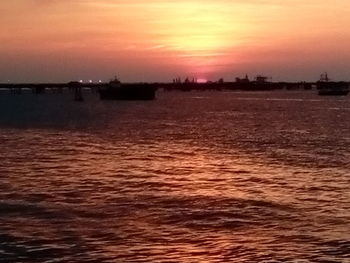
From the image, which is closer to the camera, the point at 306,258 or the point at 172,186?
the point at 306,258

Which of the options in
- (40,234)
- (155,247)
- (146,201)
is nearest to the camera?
(155,247)

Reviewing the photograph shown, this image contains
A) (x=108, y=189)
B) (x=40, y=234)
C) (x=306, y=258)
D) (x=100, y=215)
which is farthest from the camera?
(x=108, y=189)

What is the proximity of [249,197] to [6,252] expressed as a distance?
37.5 ft

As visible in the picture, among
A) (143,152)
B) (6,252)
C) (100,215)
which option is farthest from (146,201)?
(143,152)

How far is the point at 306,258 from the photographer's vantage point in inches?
688

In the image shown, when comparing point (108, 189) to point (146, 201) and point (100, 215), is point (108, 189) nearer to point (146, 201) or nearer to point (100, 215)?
point (146, 201)

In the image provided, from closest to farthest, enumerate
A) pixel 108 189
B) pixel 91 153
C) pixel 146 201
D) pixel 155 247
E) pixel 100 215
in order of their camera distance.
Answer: pixel 155 247, pixel 100 215, pixel 146 201, pixel 108 189, pixel 91 153

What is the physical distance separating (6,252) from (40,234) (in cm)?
219

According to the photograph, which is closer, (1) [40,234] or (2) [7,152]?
(1) [40,234]

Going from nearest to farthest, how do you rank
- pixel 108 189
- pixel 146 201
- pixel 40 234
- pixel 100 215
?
pixel 40 234 < pixel 100 215 < pixel 146 201 < pixel 108 189

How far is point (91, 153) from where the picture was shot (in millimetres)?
47094

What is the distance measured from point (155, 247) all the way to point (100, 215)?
4896 mm

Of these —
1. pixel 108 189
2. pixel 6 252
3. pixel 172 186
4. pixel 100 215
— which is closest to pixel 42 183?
pixel 108 189

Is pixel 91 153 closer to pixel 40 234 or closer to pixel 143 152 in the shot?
pixel 143 152
